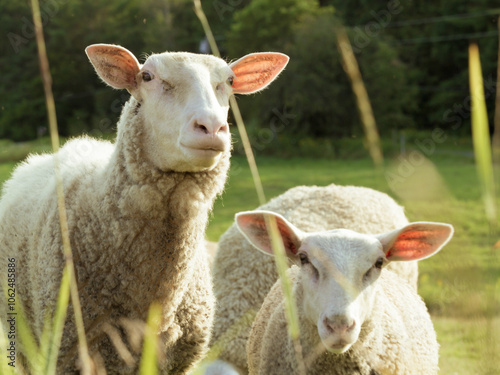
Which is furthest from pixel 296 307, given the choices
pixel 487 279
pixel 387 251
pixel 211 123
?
pixel 487 279

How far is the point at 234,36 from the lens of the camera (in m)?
32.5

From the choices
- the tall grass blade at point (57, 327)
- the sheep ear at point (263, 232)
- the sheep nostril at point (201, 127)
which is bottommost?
the sheep ear at point (263, 232)

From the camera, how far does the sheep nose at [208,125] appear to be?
272 centimetres

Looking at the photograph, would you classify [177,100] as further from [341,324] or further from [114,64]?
[341,324]

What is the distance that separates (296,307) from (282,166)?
23.8m

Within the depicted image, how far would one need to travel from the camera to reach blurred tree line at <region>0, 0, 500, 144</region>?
1208 inches

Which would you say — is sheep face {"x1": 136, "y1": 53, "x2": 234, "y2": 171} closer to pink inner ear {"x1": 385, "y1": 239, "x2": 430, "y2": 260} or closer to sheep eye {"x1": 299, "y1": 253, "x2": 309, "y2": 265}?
sheep eye {"x1": 299, "y1": 253, "x2": 309, "y2": 265}

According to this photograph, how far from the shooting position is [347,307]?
2584mm

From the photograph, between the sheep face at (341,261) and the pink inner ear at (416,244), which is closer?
the sheep face at (341,261)

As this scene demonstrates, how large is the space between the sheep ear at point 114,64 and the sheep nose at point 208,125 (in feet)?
2.21

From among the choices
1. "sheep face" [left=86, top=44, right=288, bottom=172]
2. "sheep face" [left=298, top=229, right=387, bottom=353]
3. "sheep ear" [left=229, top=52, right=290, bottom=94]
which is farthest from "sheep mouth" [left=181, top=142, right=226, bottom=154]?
"sheep ear" [left=229, top=52, right=290, bottom=94]

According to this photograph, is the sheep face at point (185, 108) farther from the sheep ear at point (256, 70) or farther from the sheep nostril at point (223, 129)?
the sheep ear at point (256, 70)

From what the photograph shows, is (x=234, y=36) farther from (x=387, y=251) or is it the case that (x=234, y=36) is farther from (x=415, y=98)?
(x=387, y=251)

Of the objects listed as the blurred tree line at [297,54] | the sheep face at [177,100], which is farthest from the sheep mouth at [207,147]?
the blurred tree line at [297,54]
